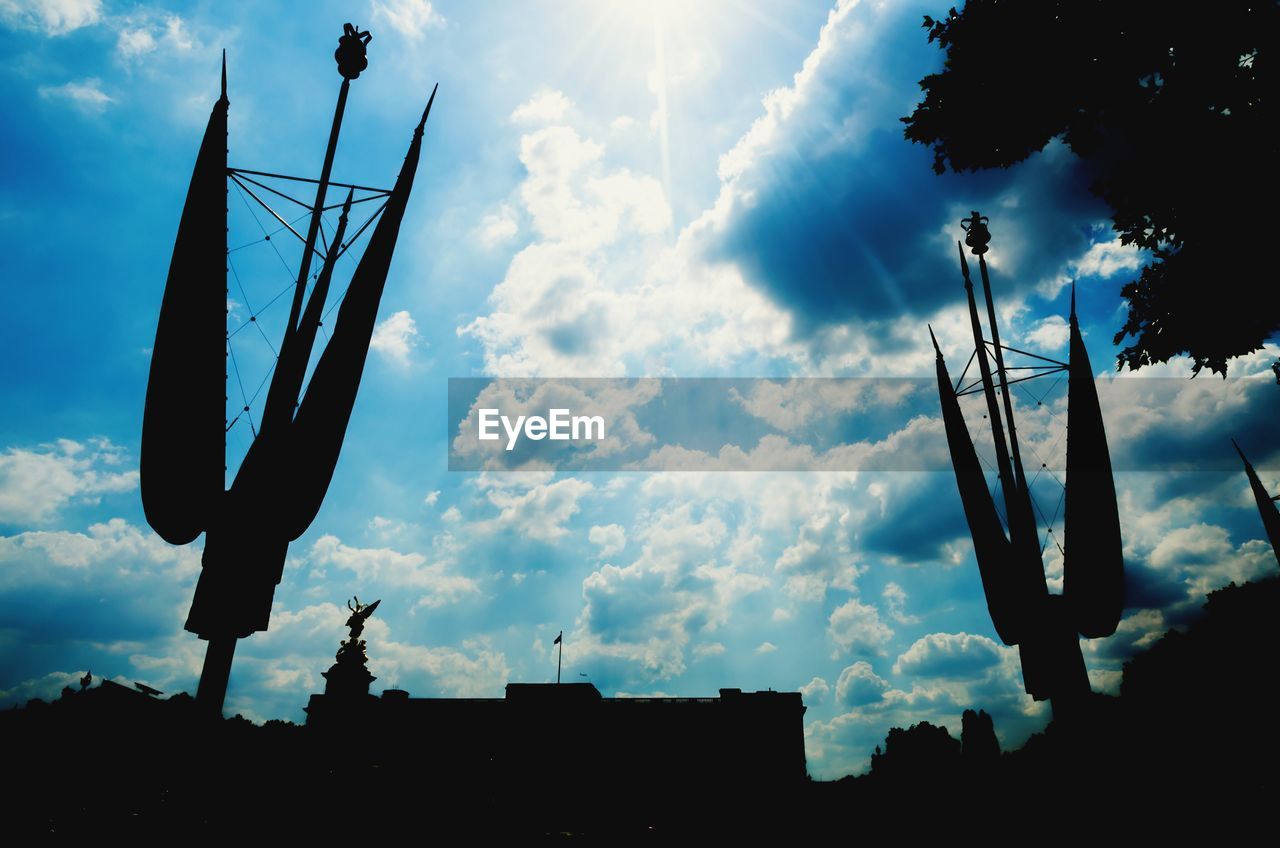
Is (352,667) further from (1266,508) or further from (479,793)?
(1266,508)

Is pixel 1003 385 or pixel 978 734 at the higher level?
pixel 1003 385

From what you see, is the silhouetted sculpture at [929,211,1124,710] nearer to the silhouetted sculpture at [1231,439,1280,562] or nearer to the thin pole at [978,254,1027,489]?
the thin pole at [978,254,1027,489]

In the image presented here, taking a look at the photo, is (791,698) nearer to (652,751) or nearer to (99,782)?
(652,751)

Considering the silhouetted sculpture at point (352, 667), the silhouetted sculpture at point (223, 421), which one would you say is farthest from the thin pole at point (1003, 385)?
the silhouetted sculpture at point (352, 667)

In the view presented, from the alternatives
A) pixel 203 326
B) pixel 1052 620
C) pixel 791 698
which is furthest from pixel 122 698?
pixel 1052 620

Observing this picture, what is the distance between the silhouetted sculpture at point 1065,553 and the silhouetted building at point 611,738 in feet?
111

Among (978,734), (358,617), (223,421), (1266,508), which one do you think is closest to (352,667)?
(358,617)

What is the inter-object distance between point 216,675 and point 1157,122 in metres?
16.4

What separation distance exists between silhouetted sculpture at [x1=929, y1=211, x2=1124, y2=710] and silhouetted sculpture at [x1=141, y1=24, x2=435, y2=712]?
1409cm

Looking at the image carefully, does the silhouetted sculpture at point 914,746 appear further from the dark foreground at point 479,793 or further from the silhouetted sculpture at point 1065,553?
the silhouetted sculpture at point 1065,553

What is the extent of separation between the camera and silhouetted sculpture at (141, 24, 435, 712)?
9.74 metres

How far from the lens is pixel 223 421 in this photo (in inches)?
420

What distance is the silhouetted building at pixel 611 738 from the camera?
42.5 metres

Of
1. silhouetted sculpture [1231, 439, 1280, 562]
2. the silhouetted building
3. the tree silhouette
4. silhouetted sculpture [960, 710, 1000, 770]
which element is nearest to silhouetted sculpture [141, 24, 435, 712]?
the tree silhouette
